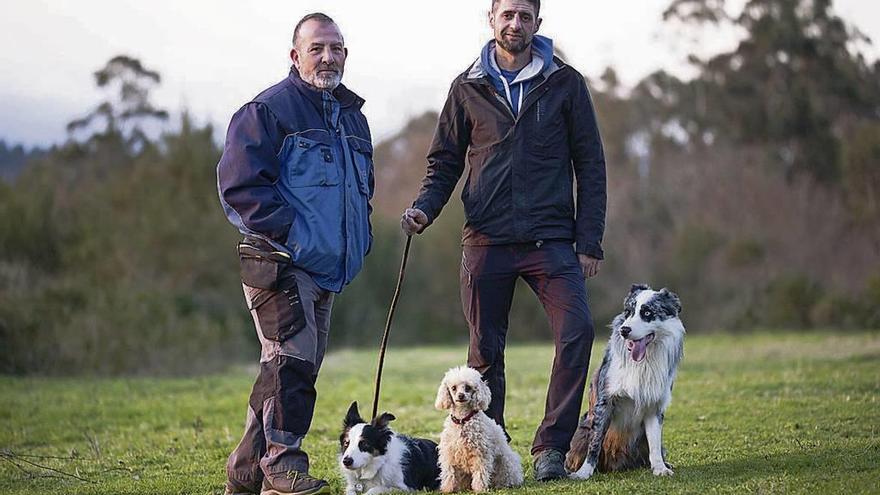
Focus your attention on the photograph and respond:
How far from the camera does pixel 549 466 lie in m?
6.92

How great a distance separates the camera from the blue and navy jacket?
643 centimetres

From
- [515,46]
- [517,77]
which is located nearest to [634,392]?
[517,77]

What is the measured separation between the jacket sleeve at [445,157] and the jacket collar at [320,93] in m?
0.64

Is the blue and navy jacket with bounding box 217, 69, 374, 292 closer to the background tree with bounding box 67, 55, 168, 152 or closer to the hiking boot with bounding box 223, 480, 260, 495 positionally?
the hiking boot with bounding box 223, 480, 260, 495

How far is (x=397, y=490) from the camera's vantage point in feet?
23.0

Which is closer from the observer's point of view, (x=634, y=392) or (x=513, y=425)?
(x=634, y=392)

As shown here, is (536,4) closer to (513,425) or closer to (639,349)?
(639,349)

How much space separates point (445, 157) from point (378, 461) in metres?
2.01

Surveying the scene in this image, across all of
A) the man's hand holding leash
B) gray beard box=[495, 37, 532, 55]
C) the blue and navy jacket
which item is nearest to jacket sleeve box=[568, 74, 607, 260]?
gray beard box=[495, 37, 532, 55]

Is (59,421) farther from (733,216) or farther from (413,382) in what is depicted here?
(733,216)

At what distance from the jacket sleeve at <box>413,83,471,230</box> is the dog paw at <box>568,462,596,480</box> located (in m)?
1.81

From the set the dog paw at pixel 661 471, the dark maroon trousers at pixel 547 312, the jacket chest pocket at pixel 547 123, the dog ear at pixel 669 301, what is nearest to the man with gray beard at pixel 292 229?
the dark maroon trousers at pixel 547 312

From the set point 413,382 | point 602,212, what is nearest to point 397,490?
point 602,212

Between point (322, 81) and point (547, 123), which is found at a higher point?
point (322, 81)
